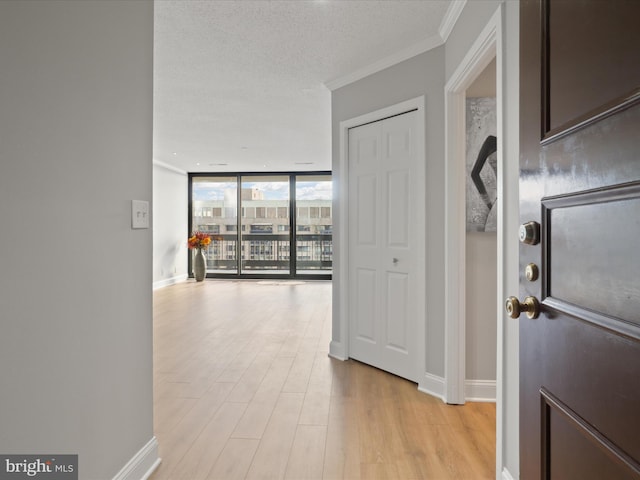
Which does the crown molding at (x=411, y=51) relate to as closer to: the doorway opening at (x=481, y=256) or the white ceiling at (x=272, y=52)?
the white ceiling at (x=272, y=52)

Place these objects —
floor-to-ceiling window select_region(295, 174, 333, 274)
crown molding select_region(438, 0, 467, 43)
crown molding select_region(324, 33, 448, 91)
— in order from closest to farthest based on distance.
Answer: crown molding select_region(438, 0, 467, 43)
crown molding select_region(324, 33, 448, 91)
floor-to-ceiling window select_region(295, 174, 333, 274)

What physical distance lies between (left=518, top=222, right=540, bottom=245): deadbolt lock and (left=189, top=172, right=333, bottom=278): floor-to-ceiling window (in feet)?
27.5

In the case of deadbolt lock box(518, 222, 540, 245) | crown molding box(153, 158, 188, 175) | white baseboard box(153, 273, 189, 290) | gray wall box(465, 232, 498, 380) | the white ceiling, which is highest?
crown molding box(153, 158, 188, 175)

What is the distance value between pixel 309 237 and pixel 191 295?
3.26 m

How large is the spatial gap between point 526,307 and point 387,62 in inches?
103

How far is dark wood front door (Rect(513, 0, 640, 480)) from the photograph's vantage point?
2.43 ft

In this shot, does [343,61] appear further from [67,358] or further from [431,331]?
[67,358]

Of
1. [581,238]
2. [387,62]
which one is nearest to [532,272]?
[581,238]

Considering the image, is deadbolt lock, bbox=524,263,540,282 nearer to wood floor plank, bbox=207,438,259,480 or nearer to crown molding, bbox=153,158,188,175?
wood floor plank, bbox=207,438,259,480

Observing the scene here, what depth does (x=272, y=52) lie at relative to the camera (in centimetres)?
314

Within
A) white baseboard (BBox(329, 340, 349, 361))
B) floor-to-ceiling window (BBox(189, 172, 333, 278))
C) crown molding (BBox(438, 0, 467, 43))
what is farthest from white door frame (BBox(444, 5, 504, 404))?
floor-to-ceiling window (BBox(189, 172, 333, 278))

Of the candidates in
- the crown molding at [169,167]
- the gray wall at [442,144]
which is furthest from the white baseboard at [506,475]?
the crown molding at [169,167]

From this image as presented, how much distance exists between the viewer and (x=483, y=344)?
2750 millimetres

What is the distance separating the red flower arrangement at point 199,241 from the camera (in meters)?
9.12
